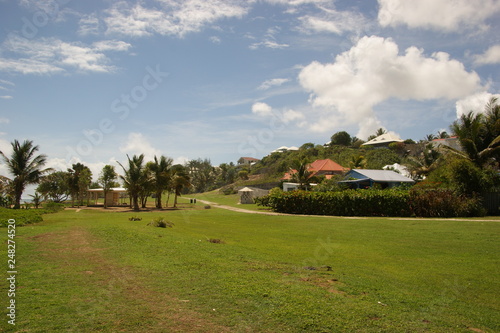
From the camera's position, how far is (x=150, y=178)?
1596 inches

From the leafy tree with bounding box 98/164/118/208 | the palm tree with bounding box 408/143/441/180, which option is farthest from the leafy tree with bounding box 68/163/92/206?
the palm tree with bounding box 408/143/441/180

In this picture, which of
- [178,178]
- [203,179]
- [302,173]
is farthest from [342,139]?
[178,178]

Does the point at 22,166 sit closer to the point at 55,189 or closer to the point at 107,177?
the point at 107,177

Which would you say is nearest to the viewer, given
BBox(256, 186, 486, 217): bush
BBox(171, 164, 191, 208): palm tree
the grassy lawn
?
the grassy lawn

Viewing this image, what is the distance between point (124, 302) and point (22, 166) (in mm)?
34339

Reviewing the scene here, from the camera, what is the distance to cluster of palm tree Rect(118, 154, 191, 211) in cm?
3938

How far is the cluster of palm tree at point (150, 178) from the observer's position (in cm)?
3938

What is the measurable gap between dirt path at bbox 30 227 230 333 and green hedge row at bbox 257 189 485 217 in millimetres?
21447

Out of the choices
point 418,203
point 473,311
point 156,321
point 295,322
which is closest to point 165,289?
point 156,321

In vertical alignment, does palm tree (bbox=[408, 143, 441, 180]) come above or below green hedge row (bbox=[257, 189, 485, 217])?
above

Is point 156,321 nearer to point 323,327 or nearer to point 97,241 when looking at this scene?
point 323,327

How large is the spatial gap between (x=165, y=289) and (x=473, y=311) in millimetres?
5312

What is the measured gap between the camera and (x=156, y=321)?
15.5 feet

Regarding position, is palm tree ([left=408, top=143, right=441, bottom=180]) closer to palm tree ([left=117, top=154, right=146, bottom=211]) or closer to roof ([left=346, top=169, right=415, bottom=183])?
roof ([left=346, top=169, right=415, bottom=183])
